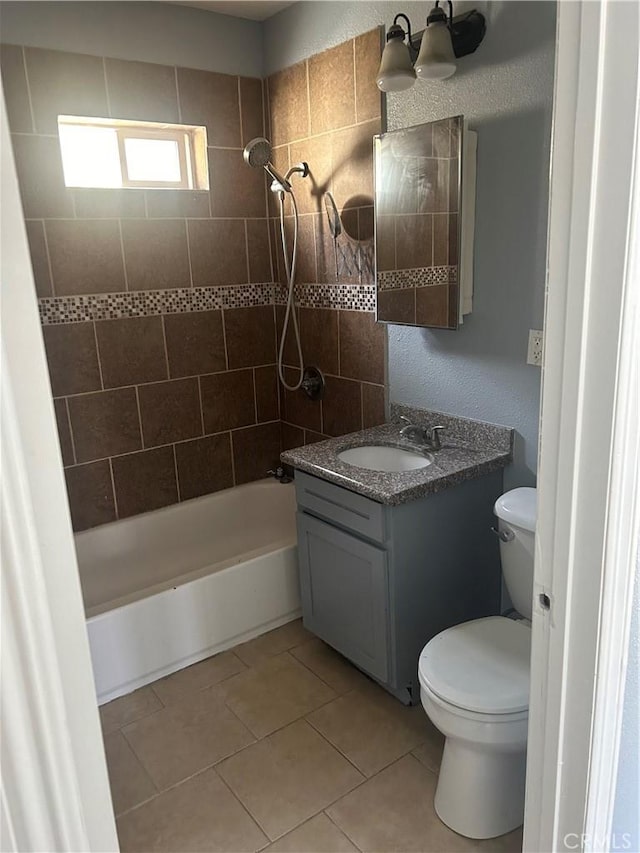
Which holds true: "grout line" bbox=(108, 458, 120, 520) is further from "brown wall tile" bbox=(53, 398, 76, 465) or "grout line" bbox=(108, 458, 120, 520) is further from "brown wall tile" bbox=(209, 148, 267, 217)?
"brown wall tile" bbox=(209, 148, 267, 217)

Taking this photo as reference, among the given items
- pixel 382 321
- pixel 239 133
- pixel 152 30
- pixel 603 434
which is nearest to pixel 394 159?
pixel 382 321

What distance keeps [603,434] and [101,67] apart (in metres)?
2.54

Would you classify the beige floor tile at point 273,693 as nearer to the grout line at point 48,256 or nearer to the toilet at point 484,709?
the toilet at point 484,709

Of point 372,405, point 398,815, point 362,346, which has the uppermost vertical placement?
point 362,346

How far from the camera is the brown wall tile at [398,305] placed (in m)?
2.48

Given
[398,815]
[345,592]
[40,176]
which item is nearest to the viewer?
[398,815]

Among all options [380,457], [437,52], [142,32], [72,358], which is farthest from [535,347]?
[142,32]

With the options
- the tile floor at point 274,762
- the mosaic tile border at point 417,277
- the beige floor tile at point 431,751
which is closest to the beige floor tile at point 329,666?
A: the tile floor at point 274,762

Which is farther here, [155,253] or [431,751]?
[155,253]

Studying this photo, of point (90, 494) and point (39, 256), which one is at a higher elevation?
point (39, 256)

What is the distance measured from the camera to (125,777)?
2.04 metres

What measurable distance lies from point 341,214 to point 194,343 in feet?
2.99

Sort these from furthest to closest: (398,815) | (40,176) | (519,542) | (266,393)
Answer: (266,393) < (40,176) < (519,542) < (398,815)

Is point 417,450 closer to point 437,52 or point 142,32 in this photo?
point 437,52
